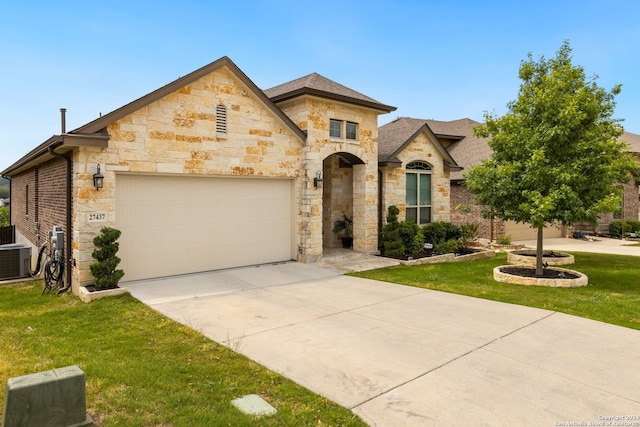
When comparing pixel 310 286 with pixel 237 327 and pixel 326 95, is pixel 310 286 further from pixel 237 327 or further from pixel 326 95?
pixel 326 95

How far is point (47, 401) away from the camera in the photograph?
127 inches

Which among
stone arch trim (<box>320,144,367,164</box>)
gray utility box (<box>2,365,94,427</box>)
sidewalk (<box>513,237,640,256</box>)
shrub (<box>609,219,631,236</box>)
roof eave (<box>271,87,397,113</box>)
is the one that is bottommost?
sidewalk (<box>513,237,640,256</box>)

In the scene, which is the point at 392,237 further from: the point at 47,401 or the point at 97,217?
the point at 47,401

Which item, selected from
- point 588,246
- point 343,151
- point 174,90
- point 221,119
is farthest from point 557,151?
point 588,246

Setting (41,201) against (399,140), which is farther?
(399,140)

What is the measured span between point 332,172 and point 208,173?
590 cm

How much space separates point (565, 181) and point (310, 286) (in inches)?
260

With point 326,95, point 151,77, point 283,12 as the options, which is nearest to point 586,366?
point 326,95

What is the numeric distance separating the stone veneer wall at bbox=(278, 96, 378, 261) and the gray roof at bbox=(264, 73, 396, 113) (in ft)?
0.82

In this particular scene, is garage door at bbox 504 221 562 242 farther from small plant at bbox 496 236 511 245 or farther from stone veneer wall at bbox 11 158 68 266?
stone veneer wall at bbox 11 158 68 266

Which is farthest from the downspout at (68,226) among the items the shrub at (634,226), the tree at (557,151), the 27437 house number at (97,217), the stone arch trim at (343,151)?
the shrub at (634,226)

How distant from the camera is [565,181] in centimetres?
967

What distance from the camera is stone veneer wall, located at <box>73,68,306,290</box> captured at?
8.84 meters

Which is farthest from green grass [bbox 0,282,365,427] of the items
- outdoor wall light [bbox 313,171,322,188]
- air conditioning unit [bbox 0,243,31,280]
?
outdoor wall light [bbox 313,171,322,188]
